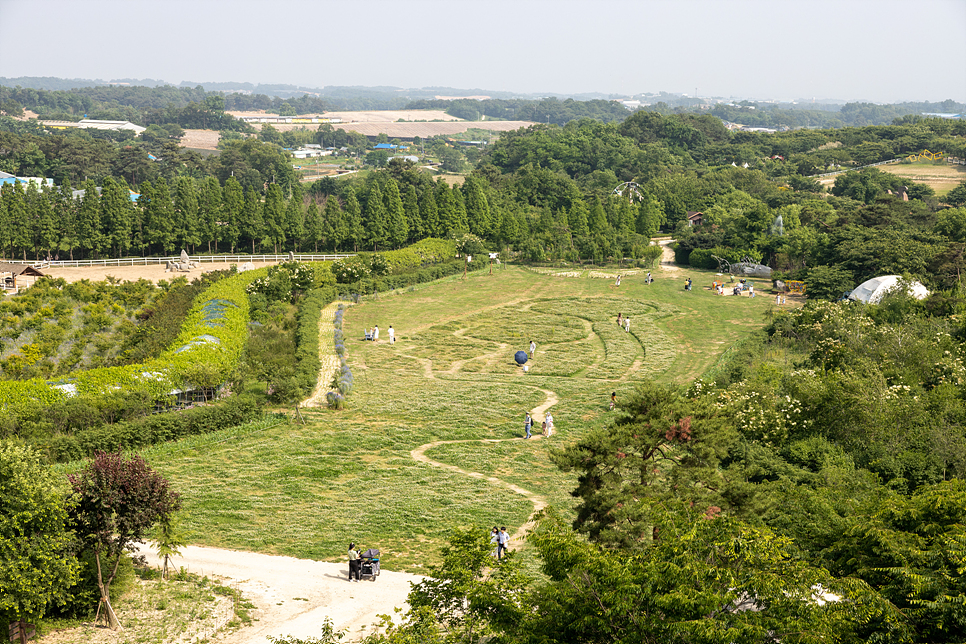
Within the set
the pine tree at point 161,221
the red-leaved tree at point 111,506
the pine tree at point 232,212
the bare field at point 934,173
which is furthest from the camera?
the bare field at point 934,173

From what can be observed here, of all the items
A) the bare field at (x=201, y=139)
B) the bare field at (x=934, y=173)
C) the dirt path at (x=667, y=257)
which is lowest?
the dirt path at (x=667, y=257)

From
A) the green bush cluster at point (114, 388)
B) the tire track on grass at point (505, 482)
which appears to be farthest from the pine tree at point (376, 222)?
the tire track on grass at point (505, 482)

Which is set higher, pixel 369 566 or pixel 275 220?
pixel 275 220

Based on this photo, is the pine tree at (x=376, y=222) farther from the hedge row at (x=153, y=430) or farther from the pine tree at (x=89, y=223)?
the hedge row at (x=153, y=430)

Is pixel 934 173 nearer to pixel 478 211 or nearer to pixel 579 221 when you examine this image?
pixel 579 221

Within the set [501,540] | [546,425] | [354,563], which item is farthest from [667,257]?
[354,563]

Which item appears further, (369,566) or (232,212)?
(232,212)

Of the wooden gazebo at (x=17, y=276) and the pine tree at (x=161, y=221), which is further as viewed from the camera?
the pine tree at (x=161, y=221)
